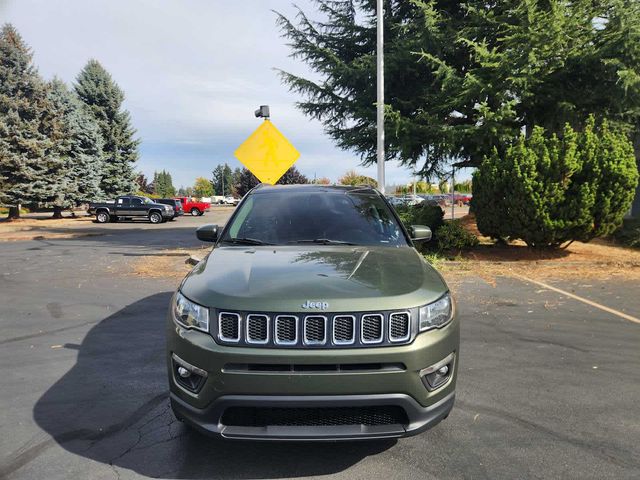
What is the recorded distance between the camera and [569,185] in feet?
35.9

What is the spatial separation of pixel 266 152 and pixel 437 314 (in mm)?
8732

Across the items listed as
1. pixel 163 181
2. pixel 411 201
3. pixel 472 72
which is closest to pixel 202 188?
pixel 163 181

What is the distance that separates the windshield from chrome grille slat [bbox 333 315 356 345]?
128 cm

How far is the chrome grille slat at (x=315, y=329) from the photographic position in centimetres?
255

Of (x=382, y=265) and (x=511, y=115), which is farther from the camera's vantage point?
(x=511, y=115)

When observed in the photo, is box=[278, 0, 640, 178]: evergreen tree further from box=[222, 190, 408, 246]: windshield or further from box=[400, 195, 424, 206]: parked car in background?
box=[222, 190, 408, 246]: windshield

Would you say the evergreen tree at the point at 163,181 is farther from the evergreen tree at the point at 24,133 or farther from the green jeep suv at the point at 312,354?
the green jeep suv at the point at 312,354

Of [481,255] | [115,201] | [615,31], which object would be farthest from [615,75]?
[115,201]

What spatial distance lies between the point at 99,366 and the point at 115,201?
3181cm

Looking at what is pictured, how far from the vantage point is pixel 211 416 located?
253cm

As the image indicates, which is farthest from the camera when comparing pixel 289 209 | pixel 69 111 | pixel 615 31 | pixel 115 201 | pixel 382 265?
pixel 69 111

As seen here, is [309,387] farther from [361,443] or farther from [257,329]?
[361,443]

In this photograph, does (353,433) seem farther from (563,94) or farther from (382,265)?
(563,94)

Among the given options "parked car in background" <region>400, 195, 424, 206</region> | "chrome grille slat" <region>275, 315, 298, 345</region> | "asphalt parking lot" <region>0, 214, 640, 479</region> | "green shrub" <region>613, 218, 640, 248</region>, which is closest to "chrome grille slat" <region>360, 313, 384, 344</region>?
"chrome grille slat" <region>275, 315, 298, 345</region>
